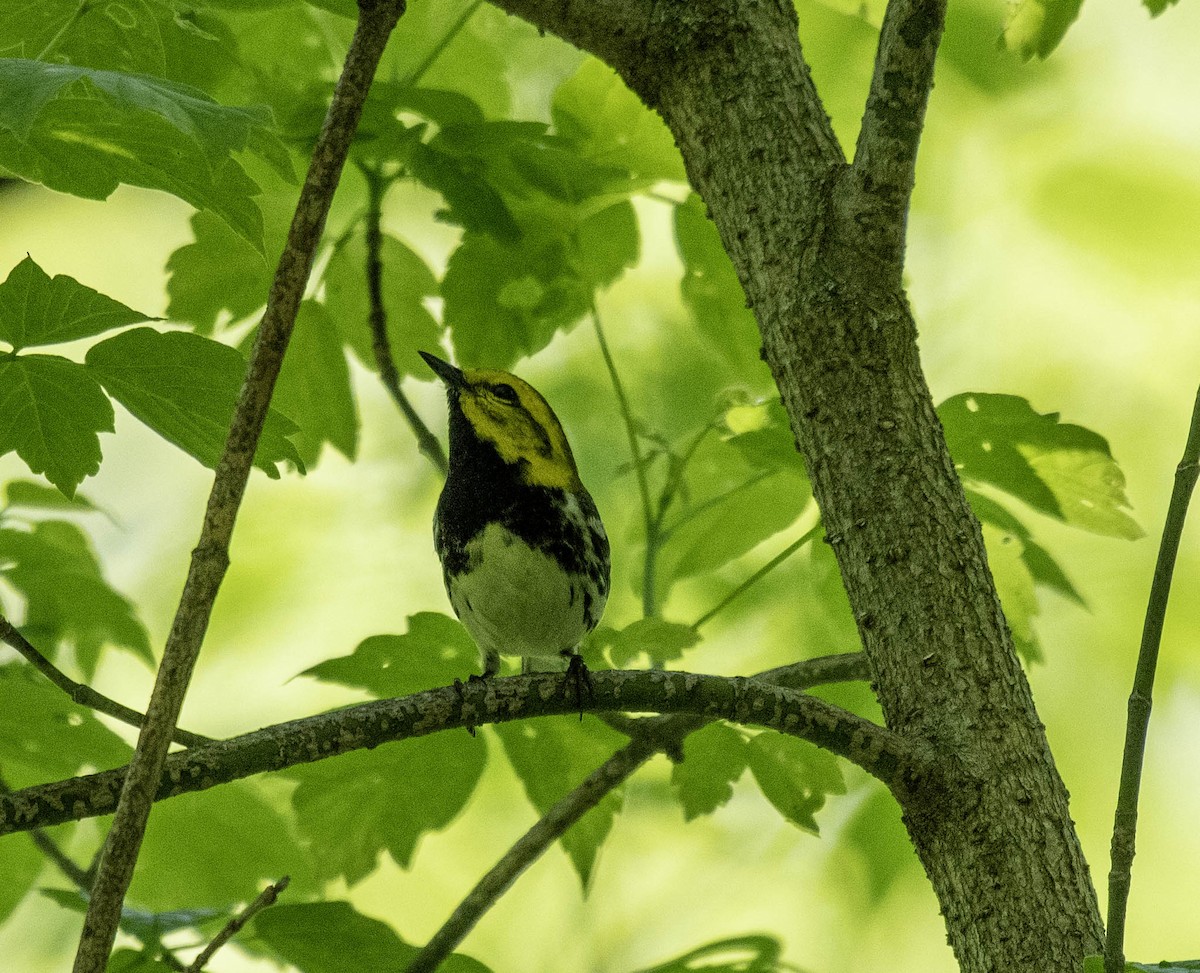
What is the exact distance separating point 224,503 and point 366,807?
856mm

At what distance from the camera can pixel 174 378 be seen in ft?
4.91

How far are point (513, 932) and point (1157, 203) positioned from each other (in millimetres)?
2944

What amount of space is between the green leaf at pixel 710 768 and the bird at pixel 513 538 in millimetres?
741

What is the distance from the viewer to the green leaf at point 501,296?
2242 mm

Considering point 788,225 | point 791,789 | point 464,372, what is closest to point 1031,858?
point 791,789

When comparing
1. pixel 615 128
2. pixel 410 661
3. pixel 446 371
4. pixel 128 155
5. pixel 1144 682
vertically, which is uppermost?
pixel 615 128

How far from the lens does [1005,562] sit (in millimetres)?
1845

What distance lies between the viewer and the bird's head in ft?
8.98

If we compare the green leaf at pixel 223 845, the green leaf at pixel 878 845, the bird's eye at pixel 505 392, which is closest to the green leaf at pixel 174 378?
the green leaf at pixel 223 845

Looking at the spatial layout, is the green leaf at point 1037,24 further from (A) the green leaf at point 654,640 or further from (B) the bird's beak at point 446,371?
(B) the bird's beak at point 446,371

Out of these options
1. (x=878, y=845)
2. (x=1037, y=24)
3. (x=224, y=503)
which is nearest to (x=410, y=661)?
(x=224, y=503)

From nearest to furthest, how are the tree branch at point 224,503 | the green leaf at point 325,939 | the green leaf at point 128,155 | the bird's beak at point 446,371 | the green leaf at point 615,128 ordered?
the tree branch at point 224,503 → the green leaf at point 128,155 → the green leaf at point 325,939 → the green leaf at point 615,128 → the bird's beak at point 446,371

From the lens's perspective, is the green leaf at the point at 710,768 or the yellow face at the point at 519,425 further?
the yellow face at the point at 519,425

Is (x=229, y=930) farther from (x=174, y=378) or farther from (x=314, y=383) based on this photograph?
(x=314, y=383)
